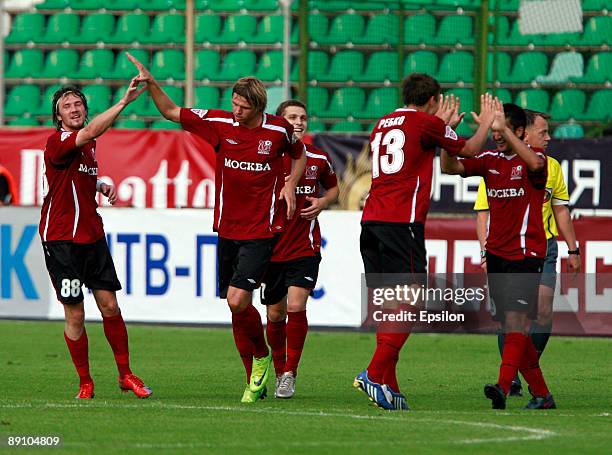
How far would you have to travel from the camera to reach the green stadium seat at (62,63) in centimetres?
2027

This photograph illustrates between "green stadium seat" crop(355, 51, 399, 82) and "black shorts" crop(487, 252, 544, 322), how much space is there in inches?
318

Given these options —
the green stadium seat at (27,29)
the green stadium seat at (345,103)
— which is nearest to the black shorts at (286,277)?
the green stadium seat at (345,103)

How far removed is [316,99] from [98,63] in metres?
4.99

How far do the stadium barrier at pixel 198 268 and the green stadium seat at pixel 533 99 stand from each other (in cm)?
287

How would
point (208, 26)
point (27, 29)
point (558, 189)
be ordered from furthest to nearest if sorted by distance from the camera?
point (27, 29), point (208, 26), point (558, 189)

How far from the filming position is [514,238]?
830 centimetres

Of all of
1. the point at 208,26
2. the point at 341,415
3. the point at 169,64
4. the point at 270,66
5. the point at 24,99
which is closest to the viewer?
the point at 341,415

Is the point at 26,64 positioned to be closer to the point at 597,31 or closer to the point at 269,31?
the point at 269,31

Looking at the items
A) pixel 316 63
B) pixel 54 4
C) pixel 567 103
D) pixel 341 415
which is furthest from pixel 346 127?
pixel 341 415

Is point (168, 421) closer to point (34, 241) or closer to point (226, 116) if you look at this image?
point (226, 116)

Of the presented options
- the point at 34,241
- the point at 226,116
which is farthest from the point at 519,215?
the point at 34,241

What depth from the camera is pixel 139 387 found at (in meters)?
8.76

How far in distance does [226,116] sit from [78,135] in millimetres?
963

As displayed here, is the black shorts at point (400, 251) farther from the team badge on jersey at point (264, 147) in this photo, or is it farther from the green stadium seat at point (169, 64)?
the green stadium seat at point (169, 64)
